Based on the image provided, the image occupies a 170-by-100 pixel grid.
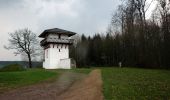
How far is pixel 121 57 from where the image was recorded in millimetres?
62531

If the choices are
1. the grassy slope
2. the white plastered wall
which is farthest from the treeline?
the grassy slope

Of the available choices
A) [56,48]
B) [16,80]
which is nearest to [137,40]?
[56,48]

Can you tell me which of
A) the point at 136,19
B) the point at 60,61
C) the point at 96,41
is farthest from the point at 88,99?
the point at 96,41

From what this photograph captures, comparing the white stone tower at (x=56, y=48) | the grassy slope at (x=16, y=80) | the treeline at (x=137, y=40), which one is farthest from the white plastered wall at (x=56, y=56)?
the grassy slope at (x=16, y=80)

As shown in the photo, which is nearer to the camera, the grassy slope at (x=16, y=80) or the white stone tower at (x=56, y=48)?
the grassy slope at (x=16, y=80)

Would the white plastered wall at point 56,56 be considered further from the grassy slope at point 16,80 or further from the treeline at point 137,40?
the grassy slope at point 16,80

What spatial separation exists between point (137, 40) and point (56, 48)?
18.1 meters

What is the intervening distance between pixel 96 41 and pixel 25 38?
21522 millimetres

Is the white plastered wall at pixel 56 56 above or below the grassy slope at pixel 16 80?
above

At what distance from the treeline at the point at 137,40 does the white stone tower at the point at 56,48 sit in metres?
13.2

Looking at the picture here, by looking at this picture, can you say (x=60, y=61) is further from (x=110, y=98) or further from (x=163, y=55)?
(x=110, y=98)

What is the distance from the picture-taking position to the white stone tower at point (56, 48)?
169 ft

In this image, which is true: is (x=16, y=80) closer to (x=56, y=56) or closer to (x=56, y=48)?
(x=56, y=56)

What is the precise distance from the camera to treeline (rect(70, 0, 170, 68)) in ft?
149
